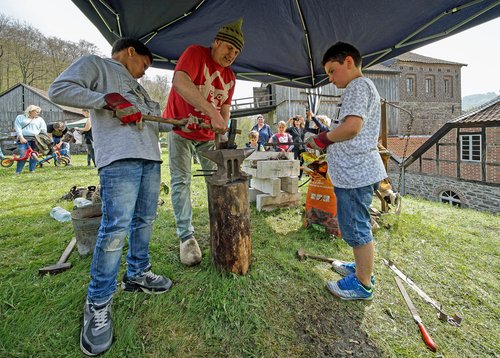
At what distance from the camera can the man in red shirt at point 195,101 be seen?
2.01m

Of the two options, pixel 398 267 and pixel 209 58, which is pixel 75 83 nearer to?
pixel 209 58

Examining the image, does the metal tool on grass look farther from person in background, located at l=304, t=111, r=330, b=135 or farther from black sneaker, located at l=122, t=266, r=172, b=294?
person in background, located at l=304, t=111, r=330, b=135

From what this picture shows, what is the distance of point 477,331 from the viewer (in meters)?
1.77

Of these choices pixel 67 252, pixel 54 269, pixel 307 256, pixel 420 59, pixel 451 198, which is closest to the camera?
pixel 54 269

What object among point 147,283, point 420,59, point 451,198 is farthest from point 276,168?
point 420,59

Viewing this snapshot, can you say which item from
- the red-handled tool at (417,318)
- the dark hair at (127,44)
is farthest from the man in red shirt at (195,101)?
the red-handled tool at (417,318)

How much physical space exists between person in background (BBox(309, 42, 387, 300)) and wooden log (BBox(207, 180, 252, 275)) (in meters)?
0.76

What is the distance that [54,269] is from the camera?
219 centimetres

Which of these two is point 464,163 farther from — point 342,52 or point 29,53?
point 29,53

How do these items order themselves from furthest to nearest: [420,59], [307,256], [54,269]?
[420,59] < [307,256] < [54,269]

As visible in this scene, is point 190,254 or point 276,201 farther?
point 276,201

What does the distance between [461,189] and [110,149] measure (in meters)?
21.3

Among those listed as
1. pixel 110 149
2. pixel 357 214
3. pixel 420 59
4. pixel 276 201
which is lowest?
pixel 276 201

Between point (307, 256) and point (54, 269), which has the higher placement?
point (54, 269)
